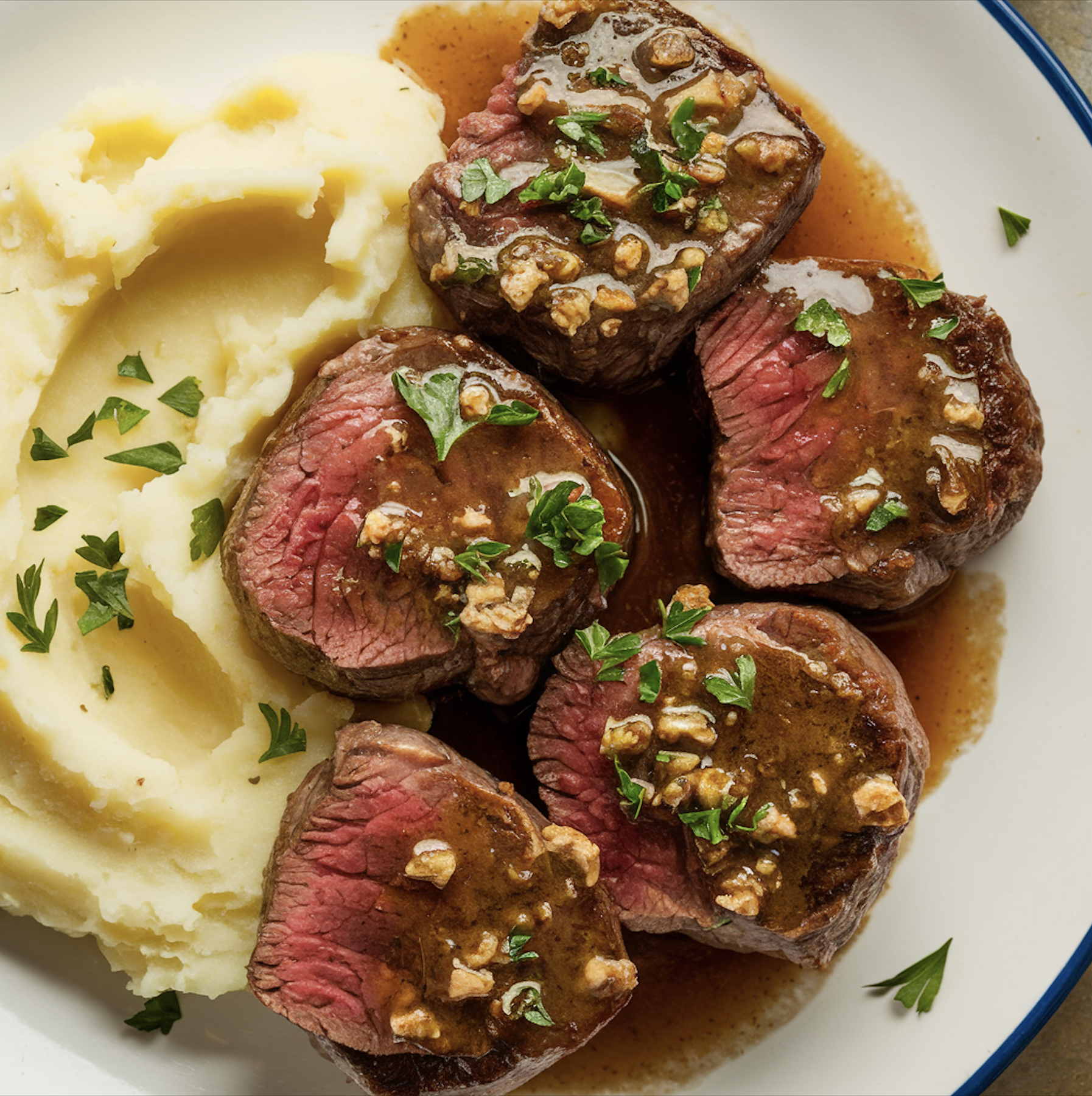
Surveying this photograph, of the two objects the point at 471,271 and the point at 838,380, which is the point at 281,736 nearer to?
the point at 471,271

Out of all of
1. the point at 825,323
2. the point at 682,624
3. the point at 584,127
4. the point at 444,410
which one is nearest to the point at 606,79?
the point at 584,127

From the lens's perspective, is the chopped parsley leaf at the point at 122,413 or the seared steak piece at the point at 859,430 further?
the chopped parsley leaf at the point at 122,413

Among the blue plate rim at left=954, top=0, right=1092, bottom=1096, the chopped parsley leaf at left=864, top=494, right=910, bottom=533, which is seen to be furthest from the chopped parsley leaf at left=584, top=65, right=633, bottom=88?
the chopped parsley leaf at left=864, top=494, right=910, bottom=533

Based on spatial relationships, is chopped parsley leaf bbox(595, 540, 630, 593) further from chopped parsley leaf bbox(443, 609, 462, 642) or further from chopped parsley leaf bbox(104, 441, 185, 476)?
chopped parsley leaf bbox(104, 441, 185, 476)

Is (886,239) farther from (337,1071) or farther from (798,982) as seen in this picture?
(337,1071)

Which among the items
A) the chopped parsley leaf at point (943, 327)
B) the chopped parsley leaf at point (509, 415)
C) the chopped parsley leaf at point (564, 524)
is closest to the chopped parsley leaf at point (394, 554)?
the chopped parsley leaf at point (564, 524)

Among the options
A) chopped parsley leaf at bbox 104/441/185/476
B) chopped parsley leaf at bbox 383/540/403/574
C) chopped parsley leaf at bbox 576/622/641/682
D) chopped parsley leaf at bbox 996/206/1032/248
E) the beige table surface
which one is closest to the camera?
chopped parsley leaf at bbox 383/540/403/574

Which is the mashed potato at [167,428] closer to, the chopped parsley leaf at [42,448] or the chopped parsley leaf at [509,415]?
the chopped parsley leaf at [42,448]
